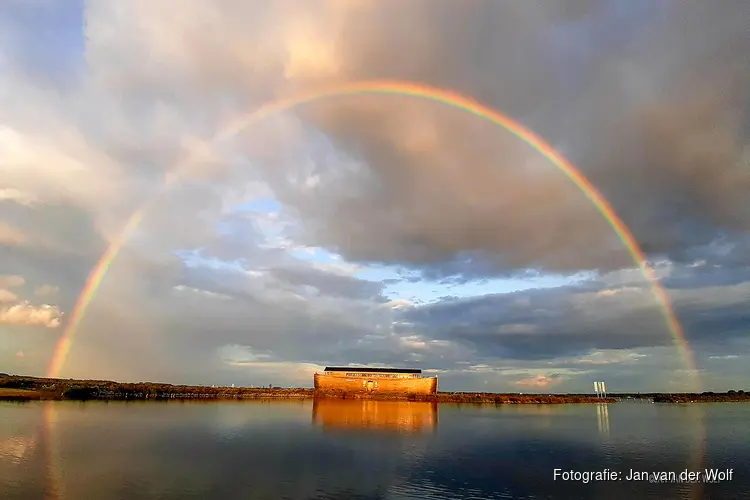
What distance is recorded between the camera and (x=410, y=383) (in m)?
141

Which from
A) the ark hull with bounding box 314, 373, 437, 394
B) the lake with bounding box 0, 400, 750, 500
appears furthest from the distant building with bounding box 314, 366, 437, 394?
the lake with bounding box 0, 400, 750, 500

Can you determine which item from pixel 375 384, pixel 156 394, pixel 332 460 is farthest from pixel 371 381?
pixel 332 460

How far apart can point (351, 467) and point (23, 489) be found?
21839mm

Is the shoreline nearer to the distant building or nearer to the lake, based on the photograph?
the distant building

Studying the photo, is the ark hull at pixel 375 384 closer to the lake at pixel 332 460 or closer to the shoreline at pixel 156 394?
the shoreline at pixel 156 394

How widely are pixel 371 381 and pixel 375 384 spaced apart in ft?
4.73

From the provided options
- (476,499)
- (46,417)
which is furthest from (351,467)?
(46,417)

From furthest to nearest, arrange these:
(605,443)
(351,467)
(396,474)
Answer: (605,443) < (351,467) < (396,474)

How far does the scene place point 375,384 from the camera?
14075 cm

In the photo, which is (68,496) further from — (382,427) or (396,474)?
(382,427)

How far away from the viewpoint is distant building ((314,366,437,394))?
140 metres

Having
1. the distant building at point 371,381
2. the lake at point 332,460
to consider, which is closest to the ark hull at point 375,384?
the distant building at point 371,381

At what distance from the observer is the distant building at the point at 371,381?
140 meters

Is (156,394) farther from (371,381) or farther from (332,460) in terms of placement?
(332,460)
